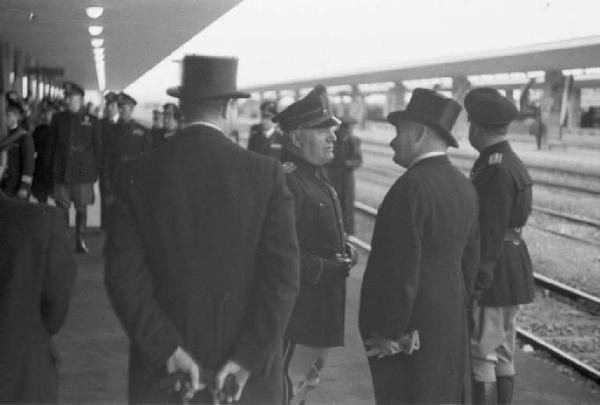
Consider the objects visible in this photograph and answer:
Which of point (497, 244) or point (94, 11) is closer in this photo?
point (497, 244)

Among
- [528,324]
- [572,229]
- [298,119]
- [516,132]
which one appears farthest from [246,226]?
[516,132]

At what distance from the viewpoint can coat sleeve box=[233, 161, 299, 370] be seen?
2.71 metres

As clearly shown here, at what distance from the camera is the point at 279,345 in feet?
9.31

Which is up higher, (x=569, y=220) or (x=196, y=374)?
(x=196, y=374)

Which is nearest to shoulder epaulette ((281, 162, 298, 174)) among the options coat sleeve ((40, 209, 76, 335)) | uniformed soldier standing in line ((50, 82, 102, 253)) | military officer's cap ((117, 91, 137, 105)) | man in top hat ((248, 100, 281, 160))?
coat sleeve ((40, 209, 76, 335))

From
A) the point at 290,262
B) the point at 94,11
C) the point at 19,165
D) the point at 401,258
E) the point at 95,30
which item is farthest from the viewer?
the point at 95,30

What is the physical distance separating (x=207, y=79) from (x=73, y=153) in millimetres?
6743

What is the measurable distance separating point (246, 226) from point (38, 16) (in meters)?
9.59

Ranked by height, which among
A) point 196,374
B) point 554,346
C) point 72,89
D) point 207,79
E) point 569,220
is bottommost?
point 569,220

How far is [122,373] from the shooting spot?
555 cm

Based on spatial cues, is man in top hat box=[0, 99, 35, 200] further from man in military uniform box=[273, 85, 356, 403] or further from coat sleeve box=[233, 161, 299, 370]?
coat sleeve box=[233, 161, 299, 370]

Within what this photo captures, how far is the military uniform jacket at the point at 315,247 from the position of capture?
157 inches

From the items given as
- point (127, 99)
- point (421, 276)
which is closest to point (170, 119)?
point (127, 99)

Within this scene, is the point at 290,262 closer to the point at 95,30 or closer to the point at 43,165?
the point at 43,165
